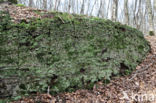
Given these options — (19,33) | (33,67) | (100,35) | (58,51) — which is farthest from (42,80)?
(100,35)

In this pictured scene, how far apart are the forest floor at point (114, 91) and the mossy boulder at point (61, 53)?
0.23 meters

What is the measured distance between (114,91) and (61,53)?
2.14 m

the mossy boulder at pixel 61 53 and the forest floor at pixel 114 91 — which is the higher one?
the mossy boulder at pixel 61 53

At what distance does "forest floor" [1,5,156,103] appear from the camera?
3572mm

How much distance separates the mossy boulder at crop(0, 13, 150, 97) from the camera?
11.7ft

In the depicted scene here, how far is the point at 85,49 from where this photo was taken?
14.4 ft

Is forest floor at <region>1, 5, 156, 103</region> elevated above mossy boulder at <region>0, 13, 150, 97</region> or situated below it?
below

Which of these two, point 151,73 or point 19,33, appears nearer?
point 19,33

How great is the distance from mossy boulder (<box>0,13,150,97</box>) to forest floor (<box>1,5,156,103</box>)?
23 centimetres

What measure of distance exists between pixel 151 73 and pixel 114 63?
1.61m

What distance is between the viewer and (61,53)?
4062 mm

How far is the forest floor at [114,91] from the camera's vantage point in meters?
3.57

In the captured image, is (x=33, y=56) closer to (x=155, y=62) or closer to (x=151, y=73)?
(x=151, y=73)

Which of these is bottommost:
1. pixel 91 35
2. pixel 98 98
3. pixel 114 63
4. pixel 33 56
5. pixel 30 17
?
pixel 98 98
